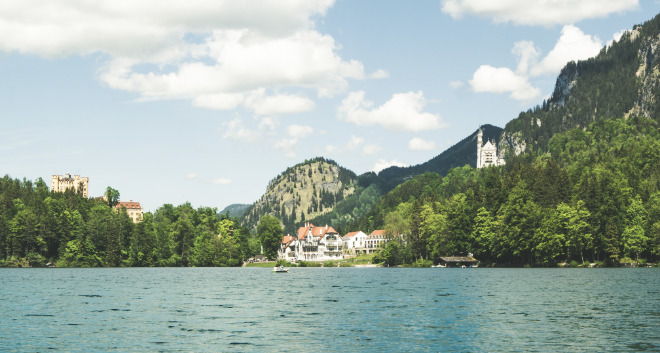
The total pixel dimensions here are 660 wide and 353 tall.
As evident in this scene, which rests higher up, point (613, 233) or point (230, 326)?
point (613, 233)

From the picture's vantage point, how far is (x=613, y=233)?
123 meters

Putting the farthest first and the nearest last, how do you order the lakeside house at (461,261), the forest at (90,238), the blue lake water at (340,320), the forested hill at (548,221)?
the forest at (90,238) < the lakeside house at (461,261) < the forested hill at (548,221) < the blue lake water at (340,320)

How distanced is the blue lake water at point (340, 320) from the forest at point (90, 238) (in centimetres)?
9913

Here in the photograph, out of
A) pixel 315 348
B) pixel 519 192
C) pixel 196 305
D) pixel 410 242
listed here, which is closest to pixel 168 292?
pixel 196 305

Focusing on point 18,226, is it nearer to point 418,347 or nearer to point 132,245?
point 132,245

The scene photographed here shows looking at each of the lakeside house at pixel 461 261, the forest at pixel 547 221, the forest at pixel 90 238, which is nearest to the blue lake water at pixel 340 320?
the forest at pixel 547 221

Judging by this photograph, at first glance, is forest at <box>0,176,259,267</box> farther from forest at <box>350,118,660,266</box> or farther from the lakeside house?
the lakeside house

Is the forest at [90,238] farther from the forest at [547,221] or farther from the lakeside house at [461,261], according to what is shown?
the lakeside house at [461,261]

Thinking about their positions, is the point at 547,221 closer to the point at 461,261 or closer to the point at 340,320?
the point at 461,261

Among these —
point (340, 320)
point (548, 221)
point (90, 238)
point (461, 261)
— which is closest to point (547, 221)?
point (548, 221)

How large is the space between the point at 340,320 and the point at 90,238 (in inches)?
5336

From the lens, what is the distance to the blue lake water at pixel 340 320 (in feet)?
110

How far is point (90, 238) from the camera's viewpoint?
541 feet

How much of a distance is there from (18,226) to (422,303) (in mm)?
134561
